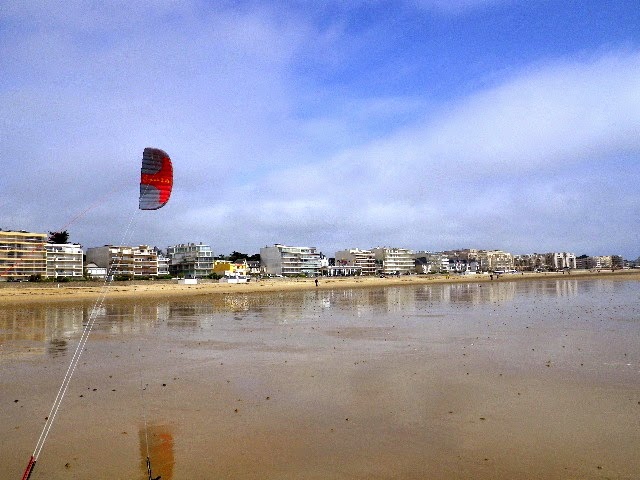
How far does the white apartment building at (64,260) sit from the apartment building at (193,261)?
2526cm

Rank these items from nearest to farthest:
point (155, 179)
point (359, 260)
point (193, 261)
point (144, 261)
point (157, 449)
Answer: point (157, 449), point (155, 179), point (144, 261), point (193, 261), point (359, 260)

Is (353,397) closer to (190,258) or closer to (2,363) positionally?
(2,363)

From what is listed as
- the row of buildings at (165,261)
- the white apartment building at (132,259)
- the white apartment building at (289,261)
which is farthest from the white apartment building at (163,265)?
the white apartment building at (289,261)

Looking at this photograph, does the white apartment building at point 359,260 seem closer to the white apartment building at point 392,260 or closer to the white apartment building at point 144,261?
the white apartment building at point 392,260

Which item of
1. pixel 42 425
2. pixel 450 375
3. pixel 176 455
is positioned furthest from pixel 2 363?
pixel 450 375

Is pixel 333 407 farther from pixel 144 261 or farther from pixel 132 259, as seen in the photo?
pixel 144 261

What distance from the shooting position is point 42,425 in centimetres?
736

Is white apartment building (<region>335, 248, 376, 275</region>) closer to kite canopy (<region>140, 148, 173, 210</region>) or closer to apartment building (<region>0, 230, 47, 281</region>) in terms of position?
apartment building (<region>0, 230, 47, 281</region>)

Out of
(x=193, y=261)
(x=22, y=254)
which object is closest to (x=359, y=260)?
(x=193, y=261)

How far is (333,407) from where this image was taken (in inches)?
321

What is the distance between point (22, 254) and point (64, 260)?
486 inches

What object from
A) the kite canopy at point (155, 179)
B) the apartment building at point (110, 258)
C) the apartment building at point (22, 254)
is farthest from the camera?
the apartment building at point (110, 258)

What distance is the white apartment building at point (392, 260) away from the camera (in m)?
189

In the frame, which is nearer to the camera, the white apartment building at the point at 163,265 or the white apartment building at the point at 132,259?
the white apartment building at the point at 132,259
